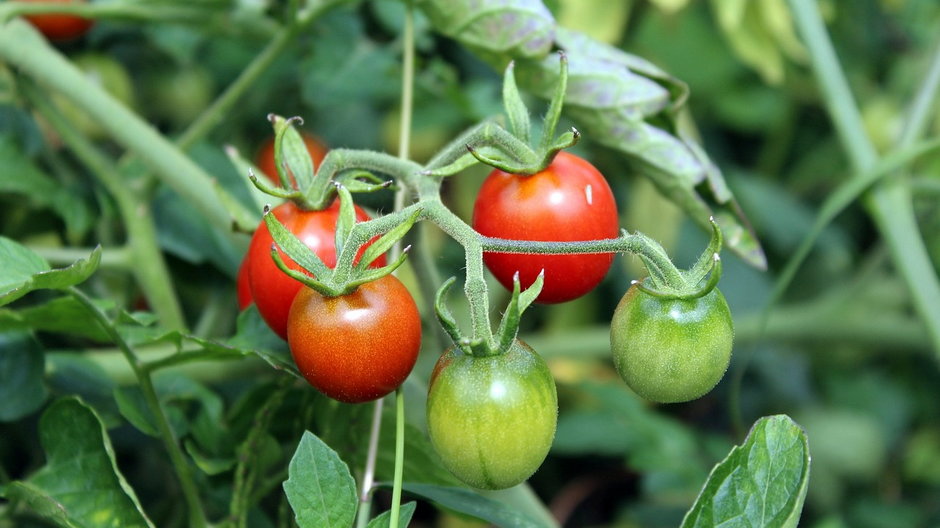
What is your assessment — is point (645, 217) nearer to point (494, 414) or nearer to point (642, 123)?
point (642, 123)

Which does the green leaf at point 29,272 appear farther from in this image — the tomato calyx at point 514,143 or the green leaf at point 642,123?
the green leaf at point 642,123

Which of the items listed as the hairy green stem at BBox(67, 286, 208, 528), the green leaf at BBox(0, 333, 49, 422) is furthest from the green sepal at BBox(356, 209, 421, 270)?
the green leaf at BBox(0, 333, 49, 422)

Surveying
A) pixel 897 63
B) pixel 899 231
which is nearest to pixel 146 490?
pixel 899 231

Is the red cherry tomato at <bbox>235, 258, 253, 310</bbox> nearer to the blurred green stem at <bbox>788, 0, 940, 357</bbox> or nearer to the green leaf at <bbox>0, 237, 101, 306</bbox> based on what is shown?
the green leaf at <bbox>0, 237, 101, 306</bbox>

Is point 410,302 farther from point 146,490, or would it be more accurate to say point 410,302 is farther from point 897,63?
point 897,63

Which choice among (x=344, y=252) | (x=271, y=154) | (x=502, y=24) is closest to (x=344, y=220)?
(x=344, y=252)

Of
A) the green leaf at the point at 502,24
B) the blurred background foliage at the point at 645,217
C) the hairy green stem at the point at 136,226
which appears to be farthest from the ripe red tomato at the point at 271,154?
the green leaf at the point at 502,24
